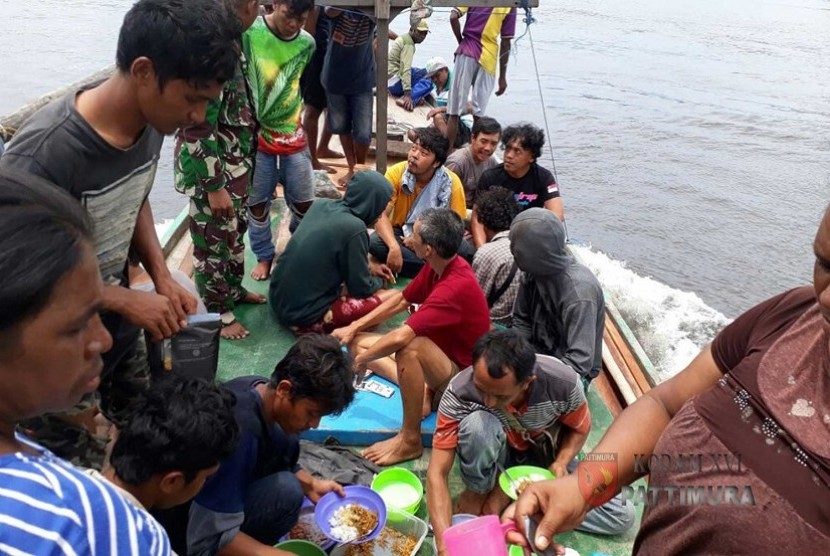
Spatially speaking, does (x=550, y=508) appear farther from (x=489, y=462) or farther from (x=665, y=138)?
(x=665, y=138)

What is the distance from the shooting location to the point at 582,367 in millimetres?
2873

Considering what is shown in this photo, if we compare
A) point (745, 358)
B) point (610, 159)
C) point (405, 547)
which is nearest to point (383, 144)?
point (405, 547)

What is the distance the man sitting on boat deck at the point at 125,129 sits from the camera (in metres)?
1.61

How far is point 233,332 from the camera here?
11.3 ft

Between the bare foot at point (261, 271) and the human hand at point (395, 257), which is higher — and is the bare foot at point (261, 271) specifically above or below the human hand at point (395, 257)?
below

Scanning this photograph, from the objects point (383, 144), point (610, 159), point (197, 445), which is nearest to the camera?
point (197, 445)

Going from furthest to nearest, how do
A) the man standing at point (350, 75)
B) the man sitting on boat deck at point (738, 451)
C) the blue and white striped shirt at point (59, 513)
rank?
the man standing at point (350, 75), the man sitting on boat deck at point (738, 451), the blue and white striped shirt at point (59, 513)

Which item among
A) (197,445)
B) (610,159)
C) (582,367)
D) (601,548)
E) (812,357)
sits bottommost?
(610,159)

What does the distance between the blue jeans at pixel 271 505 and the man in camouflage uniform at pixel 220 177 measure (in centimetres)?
148

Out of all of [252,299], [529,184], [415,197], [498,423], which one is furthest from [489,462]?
[529,184]

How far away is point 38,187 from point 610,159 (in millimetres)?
11918

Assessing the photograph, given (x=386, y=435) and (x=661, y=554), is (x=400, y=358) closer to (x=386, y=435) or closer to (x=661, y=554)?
(x=386, y=435)

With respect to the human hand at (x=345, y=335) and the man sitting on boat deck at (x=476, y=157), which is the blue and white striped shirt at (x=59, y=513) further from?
the man sitting on boat deck at (x=476, y=157)

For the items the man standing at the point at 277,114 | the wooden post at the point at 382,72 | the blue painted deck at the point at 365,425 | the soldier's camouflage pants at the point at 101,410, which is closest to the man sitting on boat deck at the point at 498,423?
the blue painted deck at the point at 365,425
